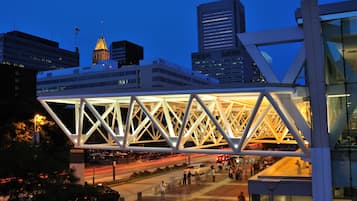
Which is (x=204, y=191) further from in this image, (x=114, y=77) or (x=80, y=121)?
(x=114, y=77)

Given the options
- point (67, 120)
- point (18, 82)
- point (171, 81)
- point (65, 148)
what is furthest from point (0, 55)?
point (65, 148)

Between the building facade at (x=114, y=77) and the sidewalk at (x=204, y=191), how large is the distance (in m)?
81.2

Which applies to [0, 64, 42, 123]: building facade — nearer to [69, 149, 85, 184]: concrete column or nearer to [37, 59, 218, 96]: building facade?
[69, 149, 85, 184]: concrete column

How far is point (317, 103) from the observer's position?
57.1 ft

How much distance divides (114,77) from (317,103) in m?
116

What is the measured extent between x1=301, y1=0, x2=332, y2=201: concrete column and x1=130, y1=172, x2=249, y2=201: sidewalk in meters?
14.1

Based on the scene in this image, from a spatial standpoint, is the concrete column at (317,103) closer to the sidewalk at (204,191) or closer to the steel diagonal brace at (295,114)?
the steel diagonal brace at (295,114)

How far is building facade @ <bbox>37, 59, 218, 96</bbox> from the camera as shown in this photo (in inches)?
5005

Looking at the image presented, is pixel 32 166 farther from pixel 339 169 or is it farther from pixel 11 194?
pixel 339 169

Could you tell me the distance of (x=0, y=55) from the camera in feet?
585

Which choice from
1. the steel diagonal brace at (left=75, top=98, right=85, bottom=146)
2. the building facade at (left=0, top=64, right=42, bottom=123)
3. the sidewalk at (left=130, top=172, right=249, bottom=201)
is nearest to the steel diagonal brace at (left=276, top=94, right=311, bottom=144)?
Answer: the steel diagonal brace at (left=75, top=98, right=85, bottom=146)

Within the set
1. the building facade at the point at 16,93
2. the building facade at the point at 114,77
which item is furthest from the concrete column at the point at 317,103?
the building facade at the point at 114,77

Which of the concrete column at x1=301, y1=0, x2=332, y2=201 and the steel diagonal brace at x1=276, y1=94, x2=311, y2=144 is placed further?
the steel diagonal brace at x1=276, y1=94, x2=311, y2=144

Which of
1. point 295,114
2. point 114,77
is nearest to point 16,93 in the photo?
point 114,77
